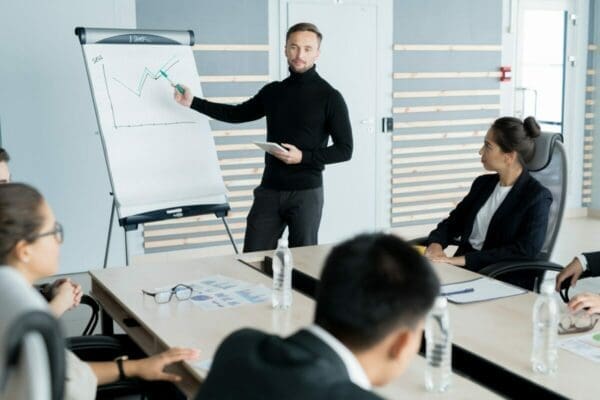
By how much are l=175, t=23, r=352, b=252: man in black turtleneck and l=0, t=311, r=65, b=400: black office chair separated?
9.76ft

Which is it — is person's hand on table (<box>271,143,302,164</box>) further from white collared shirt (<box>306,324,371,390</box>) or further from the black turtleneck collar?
white collared shirt (<box>306,324,371,390</box>)

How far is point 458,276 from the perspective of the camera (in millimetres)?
3041

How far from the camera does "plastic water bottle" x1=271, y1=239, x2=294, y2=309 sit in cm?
262

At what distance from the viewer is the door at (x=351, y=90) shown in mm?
6500

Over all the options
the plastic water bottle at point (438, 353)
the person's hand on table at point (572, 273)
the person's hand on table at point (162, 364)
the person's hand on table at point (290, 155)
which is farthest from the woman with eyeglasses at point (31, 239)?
the person's hand on table at point (290, 155)

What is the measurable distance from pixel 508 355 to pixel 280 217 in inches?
81.6

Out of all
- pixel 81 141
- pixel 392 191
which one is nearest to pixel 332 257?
pixel 81 141

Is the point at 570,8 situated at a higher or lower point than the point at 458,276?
higher

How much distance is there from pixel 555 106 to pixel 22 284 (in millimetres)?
7365

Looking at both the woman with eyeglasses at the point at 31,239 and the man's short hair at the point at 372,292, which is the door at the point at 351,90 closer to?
the woman with eyeglasses at the point at 31,239

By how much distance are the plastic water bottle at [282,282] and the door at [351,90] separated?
3778 millimetres

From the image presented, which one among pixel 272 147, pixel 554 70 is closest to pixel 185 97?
pixel 272 147

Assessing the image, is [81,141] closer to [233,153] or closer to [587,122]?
[233,153]

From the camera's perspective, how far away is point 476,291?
2781 mm
